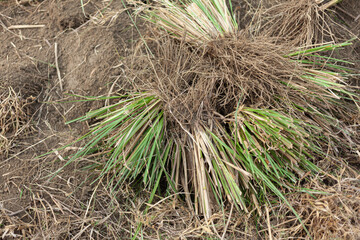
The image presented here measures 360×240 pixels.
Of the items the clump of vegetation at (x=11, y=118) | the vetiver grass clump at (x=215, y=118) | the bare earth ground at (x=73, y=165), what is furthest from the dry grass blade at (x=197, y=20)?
the clump of vegetation at (x=11, y=118)

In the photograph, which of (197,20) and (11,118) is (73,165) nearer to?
(11,118)

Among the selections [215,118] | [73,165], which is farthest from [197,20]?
[73,165]

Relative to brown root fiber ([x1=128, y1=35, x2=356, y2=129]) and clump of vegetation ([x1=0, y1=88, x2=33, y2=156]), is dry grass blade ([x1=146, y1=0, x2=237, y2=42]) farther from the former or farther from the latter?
clump of vegetation ([x1=0, y1=88, x2=33, y2=156])

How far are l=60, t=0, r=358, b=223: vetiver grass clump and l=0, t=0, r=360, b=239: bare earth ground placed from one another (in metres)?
0.09

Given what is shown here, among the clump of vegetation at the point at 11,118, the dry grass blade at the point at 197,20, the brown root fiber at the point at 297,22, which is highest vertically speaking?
the clump of vegetation at the point at 11,118

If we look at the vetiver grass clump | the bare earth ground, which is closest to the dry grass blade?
the vetiver grass clump

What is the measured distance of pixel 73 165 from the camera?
157cm

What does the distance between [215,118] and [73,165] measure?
2.19 ft

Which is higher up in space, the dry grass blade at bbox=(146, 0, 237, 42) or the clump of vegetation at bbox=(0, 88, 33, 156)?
the clump of vegetation at bbox=(0, 88, 33, 156)

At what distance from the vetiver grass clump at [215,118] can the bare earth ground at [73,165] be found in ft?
0.30

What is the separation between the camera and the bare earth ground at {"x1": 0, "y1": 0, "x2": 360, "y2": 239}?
147 centimetres

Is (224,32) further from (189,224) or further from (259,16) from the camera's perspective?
(189,224)

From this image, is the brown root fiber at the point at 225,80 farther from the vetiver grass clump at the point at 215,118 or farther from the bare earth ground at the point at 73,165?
the bare earth ground at the point at 73,165

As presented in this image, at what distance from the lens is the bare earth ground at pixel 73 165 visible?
4.84ft
